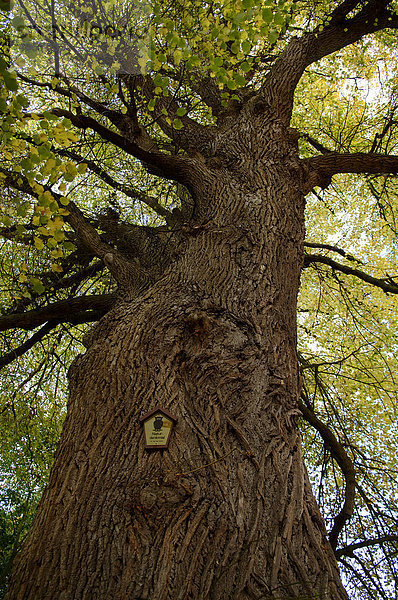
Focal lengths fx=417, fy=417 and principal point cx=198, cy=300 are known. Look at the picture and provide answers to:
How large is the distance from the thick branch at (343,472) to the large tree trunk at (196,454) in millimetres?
1810

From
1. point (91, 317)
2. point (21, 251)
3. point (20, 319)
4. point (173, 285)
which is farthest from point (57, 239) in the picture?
point (21, 251)

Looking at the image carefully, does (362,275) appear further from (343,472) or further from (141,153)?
(141,153)

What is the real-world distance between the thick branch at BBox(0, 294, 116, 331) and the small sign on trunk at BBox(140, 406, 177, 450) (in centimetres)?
254

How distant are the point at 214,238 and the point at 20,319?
7.35 ft

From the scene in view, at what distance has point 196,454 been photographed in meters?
2.18

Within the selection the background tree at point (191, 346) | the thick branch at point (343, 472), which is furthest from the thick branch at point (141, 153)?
the thick branch at point (343, 472)

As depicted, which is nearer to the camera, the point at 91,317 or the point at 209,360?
the point at 209,360

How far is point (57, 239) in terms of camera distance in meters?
2.64

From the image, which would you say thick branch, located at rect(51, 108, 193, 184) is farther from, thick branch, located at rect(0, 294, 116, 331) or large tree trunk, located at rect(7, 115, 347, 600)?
thick branch, located at rect(0, 294, 116, 331)

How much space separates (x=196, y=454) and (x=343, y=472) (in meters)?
2.87

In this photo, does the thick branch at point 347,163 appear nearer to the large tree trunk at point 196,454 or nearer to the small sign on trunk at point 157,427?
the large tree trunk at point 196,454

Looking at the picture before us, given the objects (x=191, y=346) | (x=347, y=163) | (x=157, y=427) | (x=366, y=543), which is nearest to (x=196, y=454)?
(x=157, y=427)

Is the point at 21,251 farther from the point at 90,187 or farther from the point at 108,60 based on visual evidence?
the point at 108,60

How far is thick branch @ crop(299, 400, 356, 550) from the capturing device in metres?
4.01
